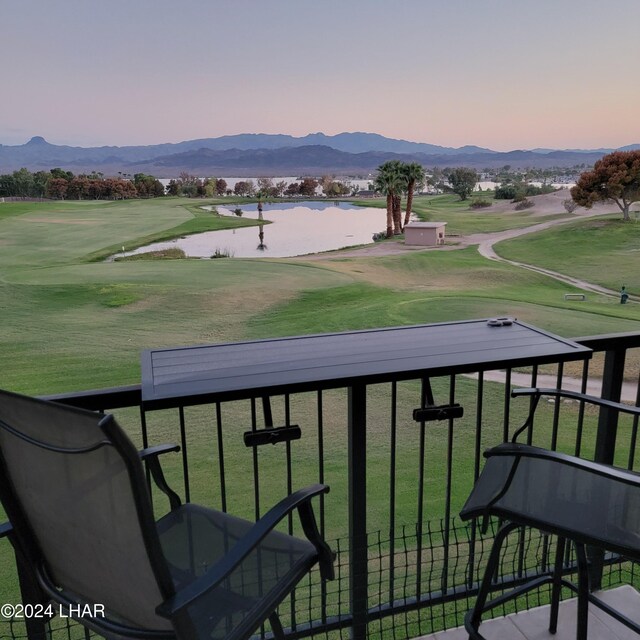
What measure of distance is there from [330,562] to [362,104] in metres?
49.2

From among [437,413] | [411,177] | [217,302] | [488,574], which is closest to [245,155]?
[411,177]

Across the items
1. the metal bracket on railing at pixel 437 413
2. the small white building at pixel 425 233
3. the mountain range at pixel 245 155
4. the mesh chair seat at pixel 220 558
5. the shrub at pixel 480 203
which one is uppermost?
the mountain range at pixel 245 155

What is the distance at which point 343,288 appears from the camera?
20891mm

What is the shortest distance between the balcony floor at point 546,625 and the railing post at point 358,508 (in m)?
0.22

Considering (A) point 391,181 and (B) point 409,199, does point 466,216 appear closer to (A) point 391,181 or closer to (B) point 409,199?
(B) point 409,199

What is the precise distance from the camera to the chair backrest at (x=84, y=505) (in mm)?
752

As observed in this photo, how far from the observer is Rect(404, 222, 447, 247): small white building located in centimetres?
3030

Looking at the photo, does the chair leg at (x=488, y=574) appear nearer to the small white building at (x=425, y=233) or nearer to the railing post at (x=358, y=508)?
the railing post at (x=358, y=508)

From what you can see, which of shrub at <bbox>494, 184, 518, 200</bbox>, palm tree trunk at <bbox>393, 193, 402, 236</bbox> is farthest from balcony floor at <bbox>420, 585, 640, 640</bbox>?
shrub at <bbox>494, 184, 518, 200</bbox>

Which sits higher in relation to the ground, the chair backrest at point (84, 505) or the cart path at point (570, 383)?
the chair backrest at point (84, 505)

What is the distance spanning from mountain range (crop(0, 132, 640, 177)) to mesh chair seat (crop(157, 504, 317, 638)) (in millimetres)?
35053

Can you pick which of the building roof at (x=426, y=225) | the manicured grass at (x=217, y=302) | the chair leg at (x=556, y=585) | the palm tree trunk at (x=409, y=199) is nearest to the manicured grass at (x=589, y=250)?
the manicured grass at (x=217, y=302)

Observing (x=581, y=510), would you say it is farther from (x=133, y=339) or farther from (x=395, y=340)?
(x=133, y=339)

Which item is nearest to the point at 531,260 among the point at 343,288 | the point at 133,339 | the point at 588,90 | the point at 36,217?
the point at 588,90
